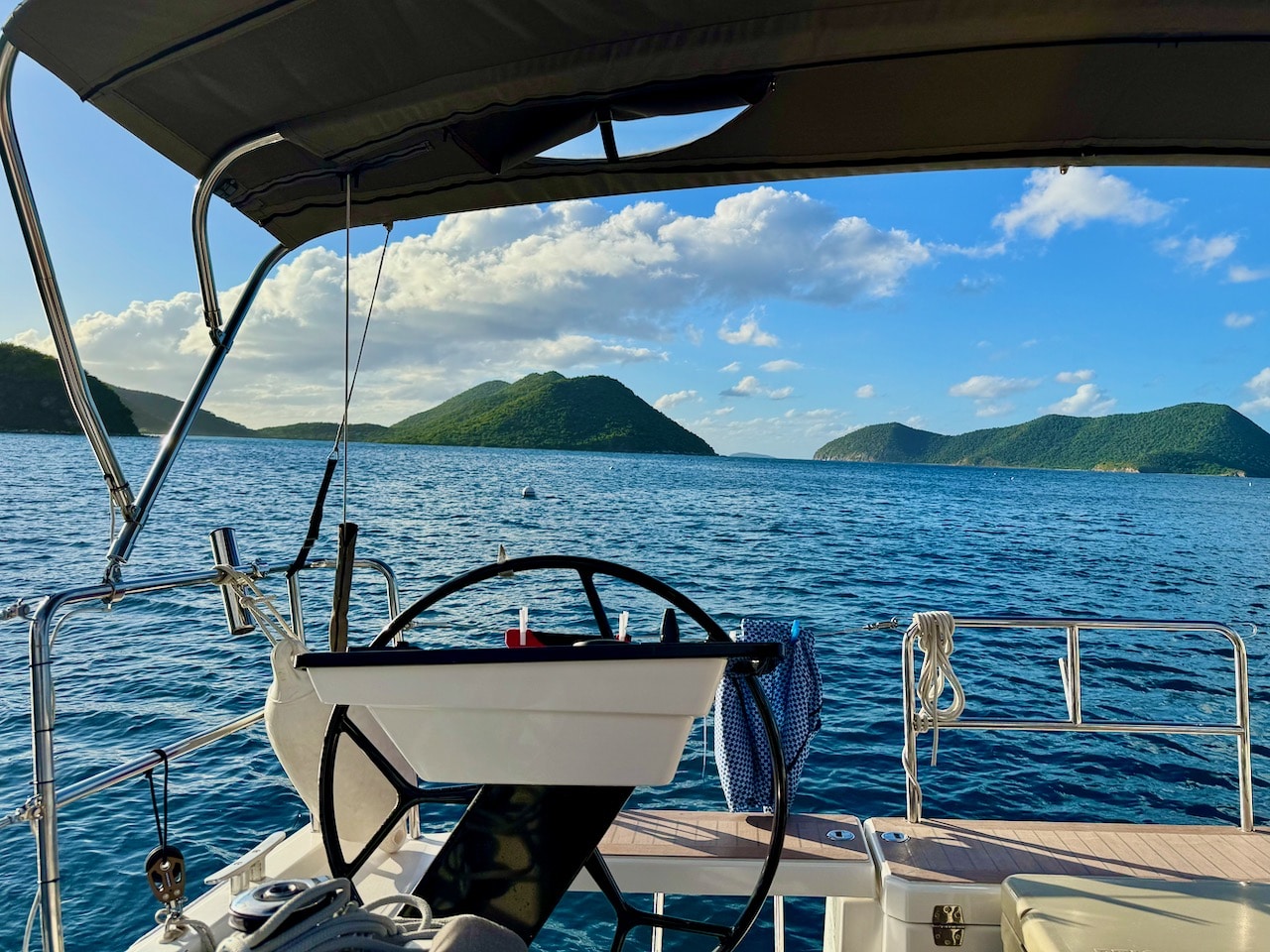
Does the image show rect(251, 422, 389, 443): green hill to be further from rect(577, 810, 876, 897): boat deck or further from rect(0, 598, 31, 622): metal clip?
rect(0, 598, 31, 622): metal clip

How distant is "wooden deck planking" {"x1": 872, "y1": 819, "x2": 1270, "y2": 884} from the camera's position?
199 cm

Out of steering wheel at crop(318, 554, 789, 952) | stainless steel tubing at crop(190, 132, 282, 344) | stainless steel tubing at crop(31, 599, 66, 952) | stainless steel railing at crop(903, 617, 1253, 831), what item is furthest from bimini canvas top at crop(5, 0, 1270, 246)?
stainless steel railing at crop(903, 617, 1253, 831)

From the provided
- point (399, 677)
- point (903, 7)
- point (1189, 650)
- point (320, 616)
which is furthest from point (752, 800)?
point (1189, 650)

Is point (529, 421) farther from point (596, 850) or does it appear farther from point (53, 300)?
point (596, 850)

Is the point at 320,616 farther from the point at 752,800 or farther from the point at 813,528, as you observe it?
the point at 813,528

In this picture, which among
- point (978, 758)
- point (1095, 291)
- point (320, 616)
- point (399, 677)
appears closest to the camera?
point (399, 677)

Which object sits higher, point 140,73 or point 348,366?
point 140,73

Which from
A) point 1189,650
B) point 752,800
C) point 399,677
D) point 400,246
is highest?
point 400,246

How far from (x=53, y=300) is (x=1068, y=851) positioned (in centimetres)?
263

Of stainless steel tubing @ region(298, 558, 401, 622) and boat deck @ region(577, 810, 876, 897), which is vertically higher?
stainless steel tubing @ region(298, 558, 401, 622)

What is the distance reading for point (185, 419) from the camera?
174 cm

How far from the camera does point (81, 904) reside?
3.69 meters

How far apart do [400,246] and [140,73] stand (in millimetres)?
702

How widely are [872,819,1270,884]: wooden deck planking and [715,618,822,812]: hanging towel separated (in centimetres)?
35
